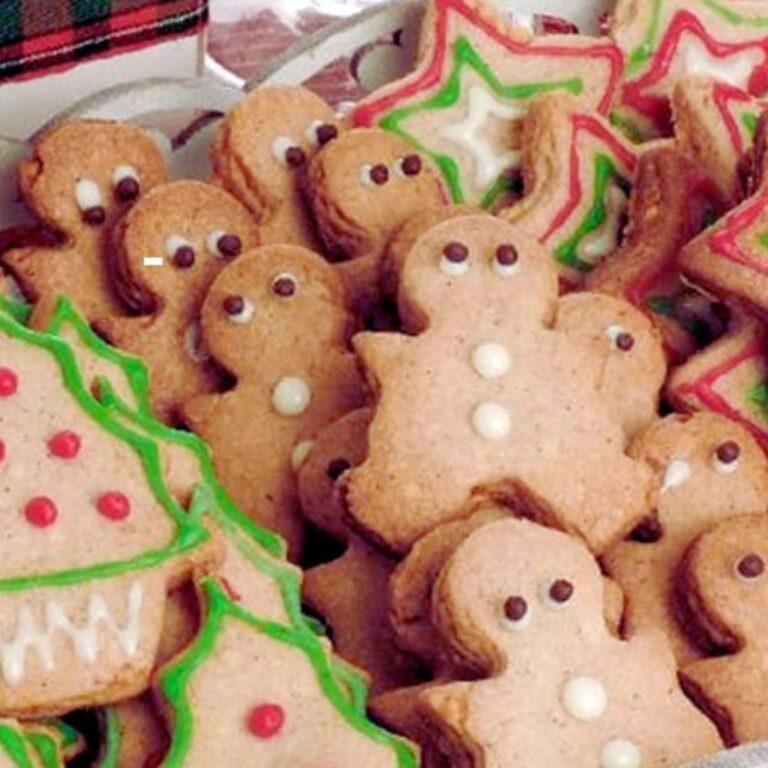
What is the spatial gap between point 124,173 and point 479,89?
27 centimetres

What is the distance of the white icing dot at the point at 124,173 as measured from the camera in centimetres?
129

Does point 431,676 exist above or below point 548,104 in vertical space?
below

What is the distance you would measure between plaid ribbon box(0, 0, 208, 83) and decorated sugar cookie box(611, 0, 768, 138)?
1.15 feet

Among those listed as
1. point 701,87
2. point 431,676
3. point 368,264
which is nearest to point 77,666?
point 431,676

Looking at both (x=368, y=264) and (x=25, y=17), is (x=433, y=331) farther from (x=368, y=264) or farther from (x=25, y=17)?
(x=25, y=17)

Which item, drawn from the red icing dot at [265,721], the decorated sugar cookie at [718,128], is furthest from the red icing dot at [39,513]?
the decorated sugar cookie at [718,128]

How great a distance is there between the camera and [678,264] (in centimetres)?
125

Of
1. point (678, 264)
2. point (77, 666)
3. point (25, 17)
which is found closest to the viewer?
point (77, 666)

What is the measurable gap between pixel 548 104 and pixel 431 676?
0.44m

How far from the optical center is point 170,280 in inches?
48.8

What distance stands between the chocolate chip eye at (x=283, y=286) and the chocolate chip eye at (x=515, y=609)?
0.27 metres

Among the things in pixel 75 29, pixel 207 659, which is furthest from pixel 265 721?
pixel 75 29

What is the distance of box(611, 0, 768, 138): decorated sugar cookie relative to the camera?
145cm

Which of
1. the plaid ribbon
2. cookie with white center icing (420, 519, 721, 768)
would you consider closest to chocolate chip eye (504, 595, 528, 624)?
cookie with white center icing (420, 519, 721, 768)
